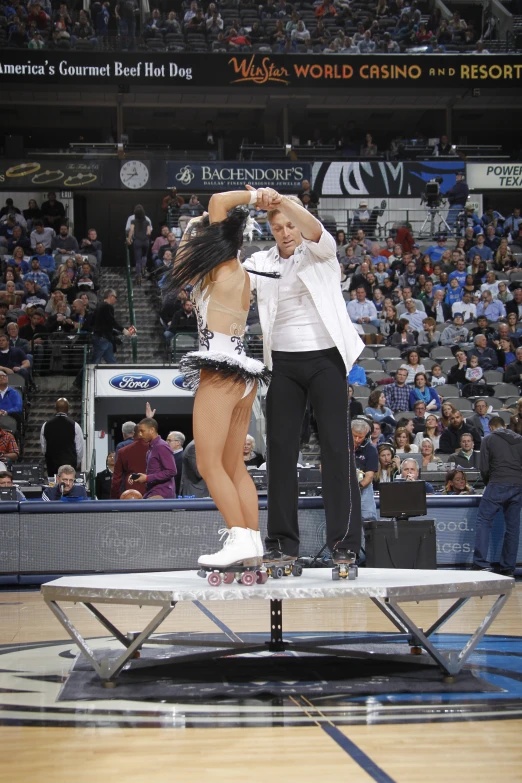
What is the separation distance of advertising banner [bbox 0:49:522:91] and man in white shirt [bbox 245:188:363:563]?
18.5 meters

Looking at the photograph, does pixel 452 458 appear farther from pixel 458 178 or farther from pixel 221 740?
pixel 458 178

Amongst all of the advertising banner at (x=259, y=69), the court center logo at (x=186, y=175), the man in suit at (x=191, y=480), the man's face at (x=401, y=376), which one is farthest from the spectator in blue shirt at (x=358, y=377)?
the advertising banner at (x=259, y=69)

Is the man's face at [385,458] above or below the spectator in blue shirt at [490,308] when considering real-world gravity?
below

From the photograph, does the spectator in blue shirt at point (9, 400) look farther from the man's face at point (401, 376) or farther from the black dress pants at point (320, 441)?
the black dress pants at point (320, 441)

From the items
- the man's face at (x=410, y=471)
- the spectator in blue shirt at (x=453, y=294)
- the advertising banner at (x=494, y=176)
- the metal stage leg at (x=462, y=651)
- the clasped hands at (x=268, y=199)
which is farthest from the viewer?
the advertising banner at (x=494, y=176)

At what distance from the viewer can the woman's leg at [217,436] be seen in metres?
4.24

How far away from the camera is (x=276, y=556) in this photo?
4.49m

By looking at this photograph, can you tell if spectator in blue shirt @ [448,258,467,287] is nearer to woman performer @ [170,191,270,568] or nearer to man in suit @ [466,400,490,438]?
man in suit @ [466,400,490,438]

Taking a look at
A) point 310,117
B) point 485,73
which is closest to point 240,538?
point 485,73

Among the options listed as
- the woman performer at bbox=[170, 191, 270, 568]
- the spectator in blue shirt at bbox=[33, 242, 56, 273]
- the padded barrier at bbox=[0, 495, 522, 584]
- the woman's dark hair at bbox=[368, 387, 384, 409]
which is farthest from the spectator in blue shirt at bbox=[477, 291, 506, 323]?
the woman performer at bbox=[170, 191, 270, 568]

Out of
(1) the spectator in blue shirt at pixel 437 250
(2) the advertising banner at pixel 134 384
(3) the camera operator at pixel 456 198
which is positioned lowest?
(2) the advertising banner at pixel 134 384

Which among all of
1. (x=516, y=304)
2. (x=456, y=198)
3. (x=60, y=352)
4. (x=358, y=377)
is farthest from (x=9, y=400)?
(x=456, y=198)

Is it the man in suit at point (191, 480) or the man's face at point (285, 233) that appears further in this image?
the man in suit at point (191, 480)

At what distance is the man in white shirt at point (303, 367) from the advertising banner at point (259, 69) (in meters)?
18.5
